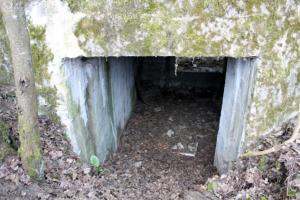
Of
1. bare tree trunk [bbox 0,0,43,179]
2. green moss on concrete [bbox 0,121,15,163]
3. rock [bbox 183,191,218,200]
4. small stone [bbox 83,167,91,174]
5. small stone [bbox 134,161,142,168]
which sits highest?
bare tree trunk [bbox 0,0,43,179]

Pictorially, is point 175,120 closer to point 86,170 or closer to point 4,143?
point 86,170

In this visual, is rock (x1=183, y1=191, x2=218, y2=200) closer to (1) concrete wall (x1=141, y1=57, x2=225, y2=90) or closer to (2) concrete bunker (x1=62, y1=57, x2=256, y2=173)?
(2) concrete bunker (x1=62, y1=57, x2=256, y2=173)

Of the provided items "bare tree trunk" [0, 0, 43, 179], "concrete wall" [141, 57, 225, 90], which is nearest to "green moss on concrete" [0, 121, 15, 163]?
"bare tree trunk" [0, 0, 43, 179]

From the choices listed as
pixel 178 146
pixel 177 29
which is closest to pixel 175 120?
pixel 178 146

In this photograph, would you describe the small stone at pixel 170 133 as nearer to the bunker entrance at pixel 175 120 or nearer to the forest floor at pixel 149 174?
the bunker entrance at pixel 175 120

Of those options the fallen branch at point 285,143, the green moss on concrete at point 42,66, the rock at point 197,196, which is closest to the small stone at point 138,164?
the rock at point 197,196

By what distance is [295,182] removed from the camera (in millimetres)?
3482

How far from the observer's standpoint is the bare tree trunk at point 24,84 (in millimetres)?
2878

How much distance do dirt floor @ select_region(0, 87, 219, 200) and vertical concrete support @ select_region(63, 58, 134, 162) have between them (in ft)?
0.83

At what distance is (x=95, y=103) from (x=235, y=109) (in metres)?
2.20

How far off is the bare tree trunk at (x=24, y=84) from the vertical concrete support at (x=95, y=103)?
0.82 m

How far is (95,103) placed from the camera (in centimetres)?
511

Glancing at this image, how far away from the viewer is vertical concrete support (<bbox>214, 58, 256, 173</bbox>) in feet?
13.7

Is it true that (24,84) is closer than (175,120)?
Yes
